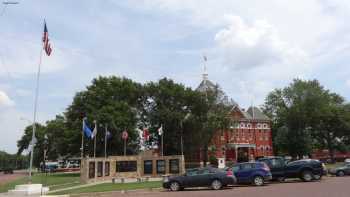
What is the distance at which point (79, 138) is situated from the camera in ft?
190

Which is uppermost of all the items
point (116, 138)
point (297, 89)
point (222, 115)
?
point (297, 89)

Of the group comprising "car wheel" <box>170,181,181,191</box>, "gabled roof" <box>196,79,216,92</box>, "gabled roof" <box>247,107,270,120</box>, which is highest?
"gabled roof" <box>196,79,216,92</box>

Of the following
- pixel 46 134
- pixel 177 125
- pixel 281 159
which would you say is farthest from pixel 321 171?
pixel 46 134

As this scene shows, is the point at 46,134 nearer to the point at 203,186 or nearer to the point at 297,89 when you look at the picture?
the point at 297,89

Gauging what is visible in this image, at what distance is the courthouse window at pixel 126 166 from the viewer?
4185cm

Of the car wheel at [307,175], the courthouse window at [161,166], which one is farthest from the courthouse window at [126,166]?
the car wheel at [307,175]

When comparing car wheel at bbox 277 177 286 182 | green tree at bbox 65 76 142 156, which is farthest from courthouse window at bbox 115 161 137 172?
car wheel at bbox 277 177 286 182

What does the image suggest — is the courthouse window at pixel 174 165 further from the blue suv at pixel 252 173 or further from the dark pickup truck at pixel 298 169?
the blue suv at pixel 252 173

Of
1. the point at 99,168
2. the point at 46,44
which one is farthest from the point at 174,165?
the point at 46,44

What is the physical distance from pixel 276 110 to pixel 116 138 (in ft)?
139

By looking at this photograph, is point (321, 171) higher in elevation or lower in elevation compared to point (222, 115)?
lower

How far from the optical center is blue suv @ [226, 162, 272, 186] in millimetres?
25250

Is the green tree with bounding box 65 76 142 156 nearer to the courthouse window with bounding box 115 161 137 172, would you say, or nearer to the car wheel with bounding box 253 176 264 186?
the courthouse window with bounding box 115 161 137 172

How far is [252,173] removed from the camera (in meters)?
25.5
